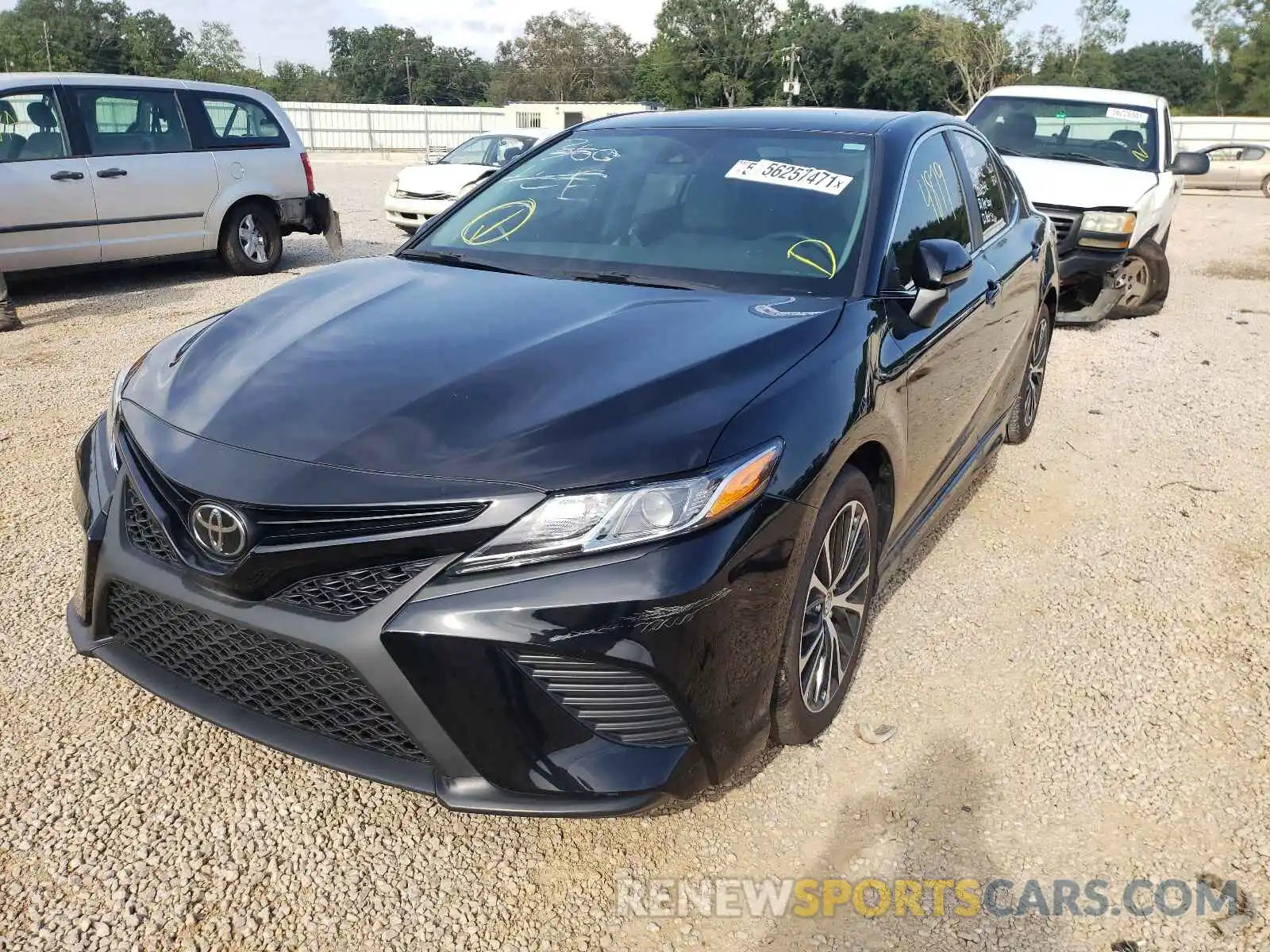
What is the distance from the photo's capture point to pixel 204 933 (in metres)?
2.08

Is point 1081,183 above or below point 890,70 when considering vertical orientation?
below

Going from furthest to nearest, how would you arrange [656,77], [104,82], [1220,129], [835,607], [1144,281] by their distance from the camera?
[656,77], [1220,129], [1144,281], [104,82], [835,607]

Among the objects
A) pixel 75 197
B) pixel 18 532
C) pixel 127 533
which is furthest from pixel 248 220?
pixel 127 533

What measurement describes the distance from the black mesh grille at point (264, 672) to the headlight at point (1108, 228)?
704cm

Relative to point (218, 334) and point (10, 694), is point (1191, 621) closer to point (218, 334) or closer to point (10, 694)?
point (218, 334)

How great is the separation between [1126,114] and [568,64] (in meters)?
93.8

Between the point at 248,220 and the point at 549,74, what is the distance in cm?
9196

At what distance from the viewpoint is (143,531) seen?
2.21 metres

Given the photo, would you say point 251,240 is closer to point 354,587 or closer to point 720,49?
point 354,587

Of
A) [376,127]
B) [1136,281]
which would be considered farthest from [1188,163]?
[376,127]

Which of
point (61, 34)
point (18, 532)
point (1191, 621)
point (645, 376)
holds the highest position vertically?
point (61, 34)

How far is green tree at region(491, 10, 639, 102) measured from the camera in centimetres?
9388

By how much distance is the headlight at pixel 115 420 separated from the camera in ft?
7.96

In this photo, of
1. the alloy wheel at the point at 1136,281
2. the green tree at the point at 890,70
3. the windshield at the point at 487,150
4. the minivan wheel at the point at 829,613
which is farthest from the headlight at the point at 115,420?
the green tree at the point at 890,70
